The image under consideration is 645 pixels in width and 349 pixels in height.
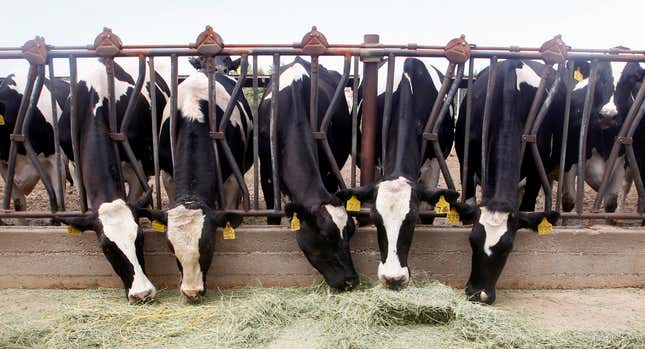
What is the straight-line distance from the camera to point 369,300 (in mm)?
4258

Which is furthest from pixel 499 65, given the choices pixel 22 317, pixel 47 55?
pixel 22 317

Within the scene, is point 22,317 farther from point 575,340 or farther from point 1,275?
point 575,340

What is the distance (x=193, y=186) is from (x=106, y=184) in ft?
2.56

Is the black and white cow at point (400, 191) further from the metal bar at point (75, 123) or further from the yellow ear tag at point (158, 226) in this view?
the metal bar at point (75, 123)

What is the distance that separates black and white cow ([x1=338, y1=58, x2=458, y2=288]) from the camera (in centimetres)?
453

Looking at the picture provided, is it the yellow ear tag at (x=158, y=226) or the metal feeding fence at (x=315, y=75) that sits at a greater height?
the metal feeding fence at (x=315, y=75)

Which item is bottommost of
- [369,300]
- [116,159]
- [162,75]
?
[369,300]

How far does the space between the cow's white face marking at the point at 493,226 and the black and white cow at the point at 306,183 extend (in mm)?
1119

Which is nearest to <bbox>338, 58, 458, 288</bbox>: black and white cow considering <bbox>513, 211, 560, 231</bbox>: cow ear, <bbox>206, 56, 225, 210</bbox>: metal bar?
<bbox>513, 211, 560, 231</bbox>: cow ear

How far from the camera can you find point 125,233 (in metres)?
4.65

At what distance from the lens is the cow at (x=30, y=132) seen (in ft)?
21.4

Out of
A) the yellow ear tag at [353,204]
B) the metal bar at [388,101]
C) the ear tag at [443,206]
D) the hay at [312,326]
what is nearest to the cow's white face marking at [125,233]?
the hay at [312,326]

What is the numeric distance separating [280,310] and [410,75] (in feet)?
9.38

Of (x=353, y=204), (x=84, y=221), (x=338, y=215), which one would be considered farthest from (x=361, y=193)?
(x=84, y=221)
